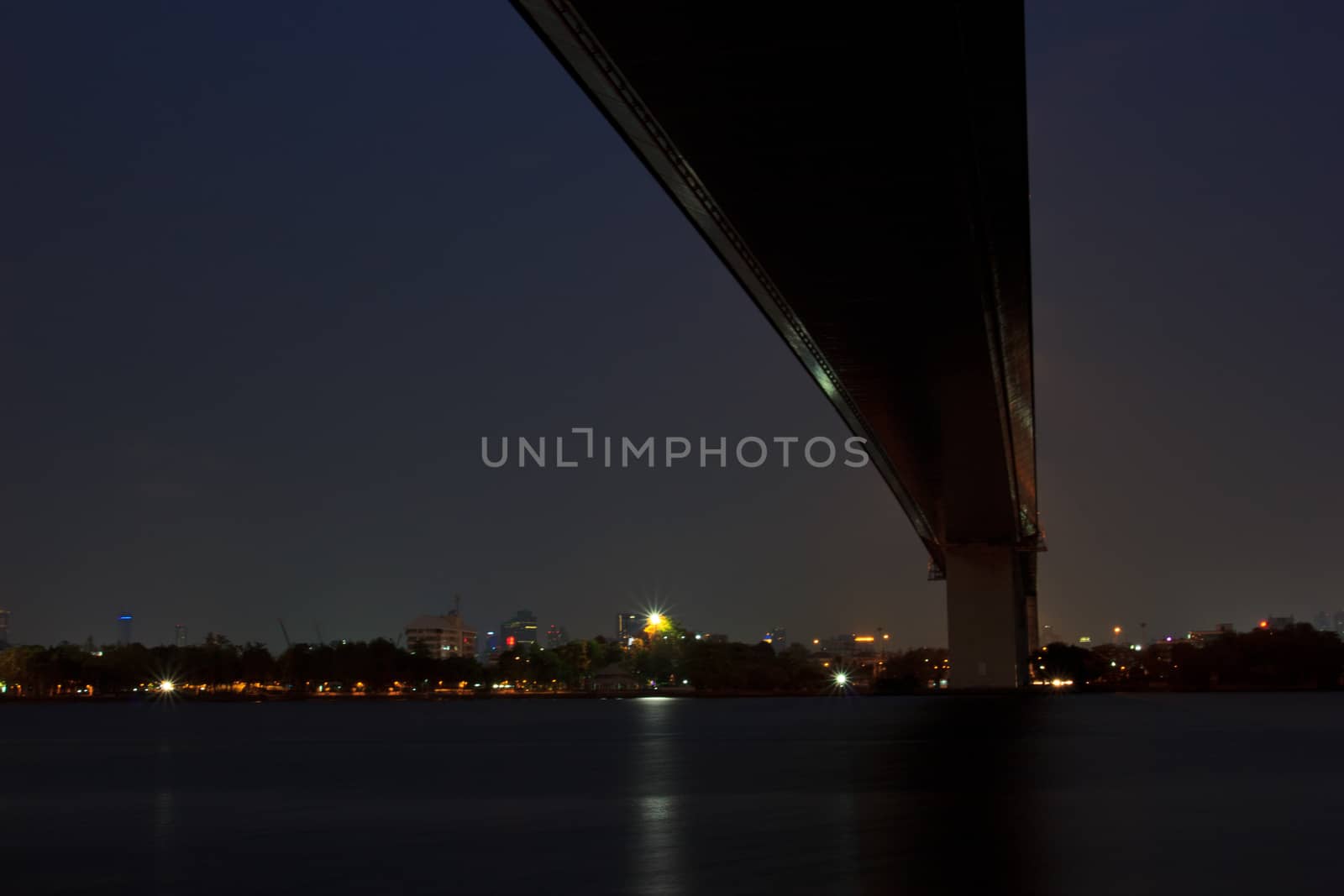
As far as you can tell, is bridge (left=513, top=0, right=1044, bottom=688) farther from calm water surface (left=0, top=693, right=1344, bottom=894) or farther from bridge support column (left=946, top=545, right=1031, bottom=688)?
bridge support column (left=946, top=545, right=1031, bottom=688)

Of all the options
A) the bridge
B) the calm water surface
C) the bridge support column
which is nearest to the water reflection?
the calm water surface

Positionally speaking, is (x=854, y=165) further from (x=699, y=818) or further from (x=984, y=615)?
(x=984, y=615)

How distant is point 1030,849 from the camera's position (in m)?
12.5

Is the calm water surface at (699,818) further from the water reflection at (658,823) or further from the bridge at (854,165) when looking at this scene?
the bridge at (854,165)

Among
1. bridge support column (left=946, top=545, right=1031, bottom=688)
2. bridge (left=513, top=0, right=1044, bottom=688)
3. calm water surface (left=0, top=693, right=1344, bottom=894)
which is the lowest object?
calm water surface (left=0, top=693, right=1344, bottom=894)

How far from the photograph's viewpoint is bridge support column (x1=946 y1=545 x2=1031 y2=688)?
73375 mm

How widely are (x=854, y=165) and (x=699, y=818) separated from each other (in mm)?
12976

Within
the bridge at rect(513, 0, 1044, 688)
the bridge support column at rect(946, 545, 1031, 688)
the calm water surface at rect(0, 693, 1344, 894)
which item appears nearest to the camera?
the calm water surface at rect(0, 693, 1344, 894)

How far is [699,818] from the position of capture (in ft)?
51.7

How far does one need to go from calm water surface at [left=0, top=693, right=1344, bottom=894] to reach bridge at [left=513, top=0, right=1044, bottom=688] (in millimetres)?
9828

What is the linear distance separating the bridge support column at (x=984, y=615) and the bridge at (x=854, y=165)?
29137 mm

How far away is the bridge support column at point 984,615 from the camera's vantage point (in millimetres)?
73375

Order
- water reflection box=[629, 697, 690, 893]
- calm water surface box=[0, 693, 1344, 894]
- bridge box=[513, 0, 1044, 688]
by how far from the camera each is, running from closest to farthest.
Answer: water reflection box=[629, 697, 690, 893] → calm water surface box=[0, 693, 1344, 894] → bridge box=[513, 0, 1044, 688]

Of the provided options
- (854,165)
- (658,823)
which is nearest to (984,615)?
(854,165)
